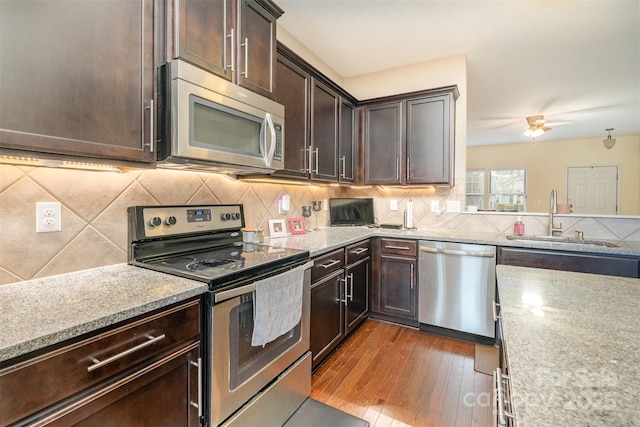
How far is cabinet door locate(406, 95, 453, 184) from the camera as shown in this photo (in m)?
2.86

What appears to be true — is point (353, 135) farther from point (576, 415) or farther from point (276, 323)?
point (576, 415)

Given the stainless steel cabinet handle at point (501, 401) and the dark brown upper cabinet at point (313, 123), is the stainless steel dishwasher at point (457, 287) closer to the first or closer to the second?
the dark brown upper cabinet at point (313, 123)

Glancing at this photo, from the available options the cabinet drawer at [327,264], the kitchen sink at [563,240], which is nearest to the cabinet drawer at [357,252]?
the cabinet drawer at [327,264]

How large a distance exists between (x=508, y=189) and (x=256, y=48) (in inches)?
306

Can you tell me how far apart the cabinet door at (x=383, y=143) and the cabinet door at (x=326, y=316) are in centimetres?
133

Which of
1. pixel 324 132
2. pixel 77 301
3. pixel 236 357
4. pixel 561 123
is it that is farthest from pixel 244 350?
pixel 561 123

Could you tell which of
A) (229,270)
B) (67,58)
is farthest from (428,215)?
(67,58)

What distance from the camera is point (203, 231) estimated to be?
5.92 ft

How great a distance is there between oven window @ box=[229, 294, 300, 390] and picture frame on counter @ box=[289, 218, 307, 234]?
1.27 meters

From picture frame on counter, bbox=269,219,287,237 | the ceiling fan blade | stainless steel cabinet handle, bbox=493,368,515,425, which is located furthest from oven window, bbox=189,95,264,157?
the ceiling fan blade

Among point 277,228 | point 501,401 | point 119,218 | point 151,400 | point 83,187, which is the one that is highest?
point 83,187

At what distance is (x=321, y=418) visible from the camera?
1.64 metres

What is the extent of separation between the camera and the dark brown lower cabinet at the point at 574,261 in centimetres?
205

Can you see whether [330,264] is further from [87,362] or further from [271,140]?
[87,362]
